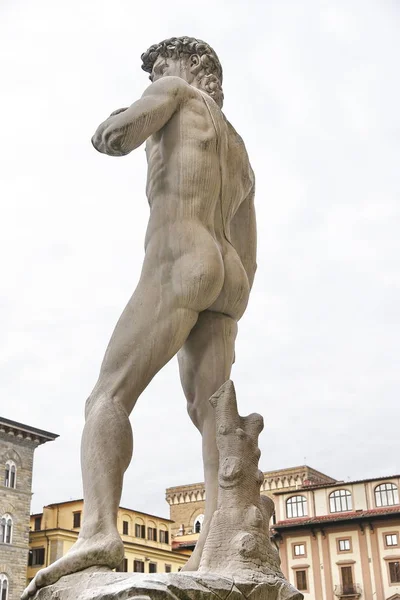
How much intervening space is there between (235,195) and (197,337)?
35.4 inches

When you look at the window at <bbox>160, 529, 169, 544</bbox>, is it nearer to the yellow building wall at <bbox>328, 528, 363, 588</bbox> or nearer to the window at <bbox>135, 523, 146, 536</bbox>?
the window at <bbox>135, 523, 146, 536</bbox>

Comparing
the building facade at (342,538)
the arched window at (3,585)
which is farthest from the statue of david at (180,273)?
the arched window at (3,585)

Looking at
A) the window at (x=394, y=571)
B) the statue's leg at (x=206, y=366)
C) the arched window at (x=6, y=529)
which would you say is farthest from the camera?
the window at (x=394, y=571)

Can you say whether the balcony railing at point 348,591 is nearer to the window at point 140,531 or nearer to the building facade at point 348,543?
the building facade at point 348,543

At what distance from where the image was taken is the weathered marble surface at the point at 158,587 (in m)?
3.08

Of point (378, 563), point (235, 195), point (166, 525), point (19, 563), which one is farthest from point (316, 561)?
point (235, 195)

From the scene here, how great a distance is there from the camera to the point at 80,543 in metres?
3.61

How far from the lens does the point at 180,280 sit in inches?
166

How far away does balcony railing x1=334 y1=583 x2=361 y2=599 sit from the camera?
167ft

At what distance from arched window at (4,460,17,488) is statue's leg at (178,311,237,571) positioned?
48.5 metres

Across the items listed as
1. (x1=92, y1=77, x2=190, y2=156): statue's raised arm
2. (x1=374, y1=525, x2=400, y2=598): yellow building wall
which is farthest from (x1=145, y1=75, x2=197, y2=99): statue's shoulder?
(x1=374, y1=525, x2=400, y2=598): yellow building wall

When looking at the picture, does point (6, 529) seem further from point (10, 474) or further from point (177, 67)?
point (177, 67)

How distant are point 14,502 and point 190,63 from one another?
48.9 meters

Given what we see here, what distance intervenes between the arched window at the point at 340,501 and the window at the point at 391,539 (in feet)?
14.5
